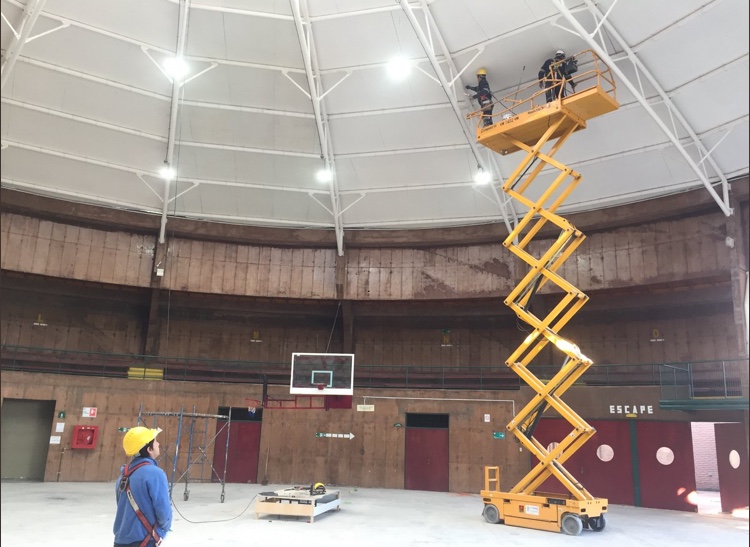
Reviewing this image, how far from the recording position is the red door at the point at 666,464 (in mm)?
21016

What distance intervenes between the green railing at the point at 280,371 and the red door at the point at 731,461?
117 inches

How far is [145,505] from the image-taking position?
6090 mm

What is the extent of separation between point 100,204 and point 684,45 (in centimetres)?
2499

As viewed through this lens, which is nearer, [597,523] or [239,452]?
[597,523]

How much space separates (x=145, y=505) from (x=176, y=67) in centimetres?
1870

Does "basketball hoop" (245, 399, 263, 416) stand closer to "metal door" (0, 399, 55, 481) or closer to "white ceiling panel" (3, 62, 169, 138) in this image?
"metal door" (0, 399, 55, 481)

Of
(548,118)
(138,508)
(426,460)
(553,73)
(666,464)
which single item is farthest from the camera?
(426,460)

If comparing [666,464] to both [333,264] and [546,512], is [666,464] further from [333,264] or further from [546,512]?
[333,264]

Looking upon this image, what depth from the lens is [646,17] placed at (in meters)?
18.2

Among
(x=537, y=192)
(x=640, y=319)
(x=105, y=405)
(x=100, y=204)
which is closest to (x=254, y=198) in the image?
(x=100, y=204)

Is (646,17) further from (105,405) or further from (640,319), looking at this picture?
(105,405)

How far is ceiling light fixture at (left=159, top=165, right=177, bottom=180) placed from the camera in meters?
25.2

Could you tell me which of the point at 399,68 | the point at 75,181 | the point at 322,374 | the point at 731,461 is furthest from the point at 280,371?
the point at 731,461

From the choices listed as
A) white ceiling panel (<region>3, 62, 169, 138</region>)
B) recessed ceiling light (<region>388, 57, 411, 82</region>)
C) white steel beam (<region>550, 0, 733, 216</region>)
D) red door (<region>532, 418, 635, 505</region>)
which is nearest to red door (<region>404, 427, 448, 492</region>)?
red door (<region>532, 418, 635, 505</region>)
